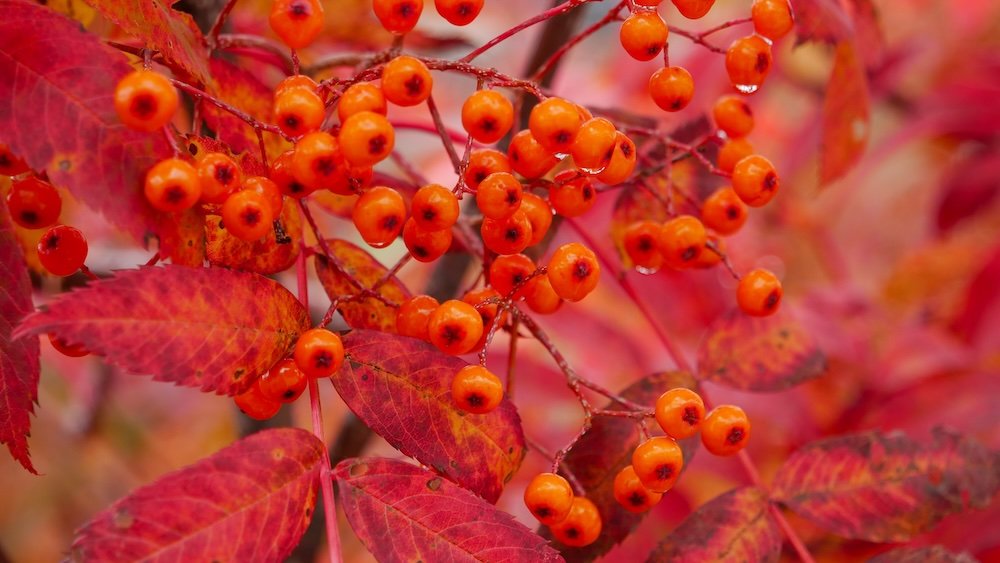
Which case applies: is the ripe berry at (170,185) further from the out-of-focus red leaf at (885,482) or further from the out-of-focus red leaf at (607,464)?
the out-of-focus red leaf at (885,482)

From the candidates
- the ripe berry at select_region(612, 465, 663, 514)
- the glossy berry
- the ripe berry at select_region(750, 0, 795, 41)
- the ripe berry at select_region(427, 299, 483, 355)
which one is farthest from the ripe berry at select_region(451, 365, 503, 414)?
the ripe berry at select_region(750, 0, 795, 41)

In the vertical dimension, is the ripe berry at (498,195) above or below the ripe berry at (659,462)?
above

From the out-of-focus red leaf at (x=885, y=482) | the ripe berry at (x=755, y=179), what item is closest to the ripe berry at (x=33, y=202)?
the ripe berry at (x=755, y=179)

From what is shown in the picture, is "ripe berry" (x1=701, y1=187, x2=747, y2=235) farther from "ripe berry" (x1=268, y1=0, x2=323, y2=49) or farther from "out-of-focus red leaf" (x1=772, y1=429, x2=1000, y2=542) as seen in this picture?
"ripe berry" (x1=268, y1=0, x2=323, y2=49)

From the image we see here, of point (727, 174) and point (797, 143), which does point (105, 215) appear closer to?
point (727, 174)

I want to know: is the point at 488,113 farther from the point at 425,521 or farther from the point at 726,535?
the point at 726,535

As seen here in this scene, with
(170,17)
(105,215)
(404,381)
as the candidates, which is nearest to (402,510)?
(404,381)
